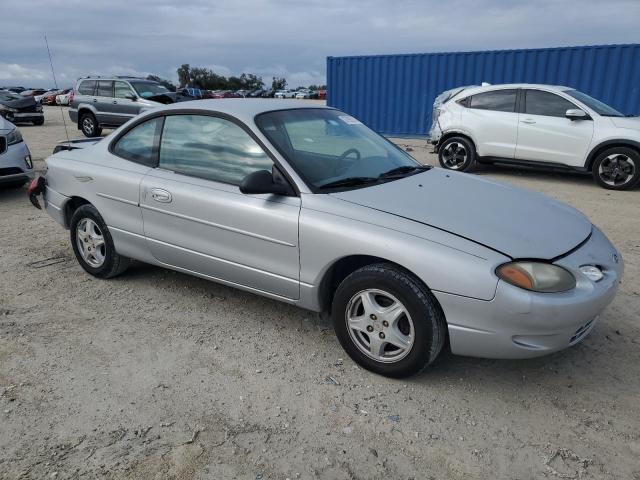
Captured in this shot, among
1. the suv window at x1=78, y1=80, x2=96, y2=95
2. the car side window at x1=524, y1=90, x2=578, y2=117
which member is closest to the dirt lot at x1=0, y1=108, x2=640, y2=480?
the car side window at x1=524, y1=90, x2=578, y2=117

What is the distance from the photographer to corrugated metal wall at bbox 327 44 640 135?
12156 mm

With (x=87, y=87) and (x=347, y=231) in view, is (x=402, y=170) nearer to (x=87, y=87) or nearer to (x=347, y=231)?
(x=347, y=231)

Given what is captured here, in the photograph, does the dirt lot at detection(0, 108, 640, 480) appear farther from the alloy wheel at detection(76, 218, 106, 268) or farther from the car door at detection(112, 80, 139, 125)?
the car door at detection(112, 80, 139, 125)

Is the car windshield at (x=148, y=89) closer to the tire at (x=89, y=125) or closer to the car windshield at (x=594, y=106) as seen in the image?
the tire at (x=89, y=125)

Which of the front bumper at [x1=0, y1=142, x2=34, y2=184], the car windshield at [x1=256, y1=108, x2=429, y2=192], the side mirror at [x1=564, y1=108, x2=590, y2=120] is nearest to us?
the car windshield at [x1=256, y1=108, x2=429, y2=192]

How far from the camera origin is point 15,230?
5.97 meters

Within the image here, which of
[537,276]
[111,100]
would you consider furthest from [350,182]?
[111,100]

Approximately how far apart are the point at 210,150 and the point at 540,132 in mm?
6805

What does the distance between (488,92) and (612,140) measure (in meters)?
2.29

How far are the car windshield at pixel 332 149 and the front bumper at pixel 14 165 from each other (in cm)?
528

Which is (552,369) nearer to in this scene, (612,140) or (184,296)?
(184,296)

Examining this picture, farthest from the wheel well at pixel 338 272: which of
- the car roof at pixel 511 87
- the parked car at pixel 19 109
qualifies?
the parked car at pixel 19 109

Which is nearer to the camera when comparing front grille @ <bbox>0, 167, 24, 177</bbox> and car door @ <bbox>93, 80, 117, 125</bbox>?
front grille @ <bbox>0, 167, 24, 177</bbox>

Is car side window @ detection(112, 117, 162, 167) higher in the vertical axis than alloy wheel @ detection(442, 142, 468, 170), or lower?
higher
